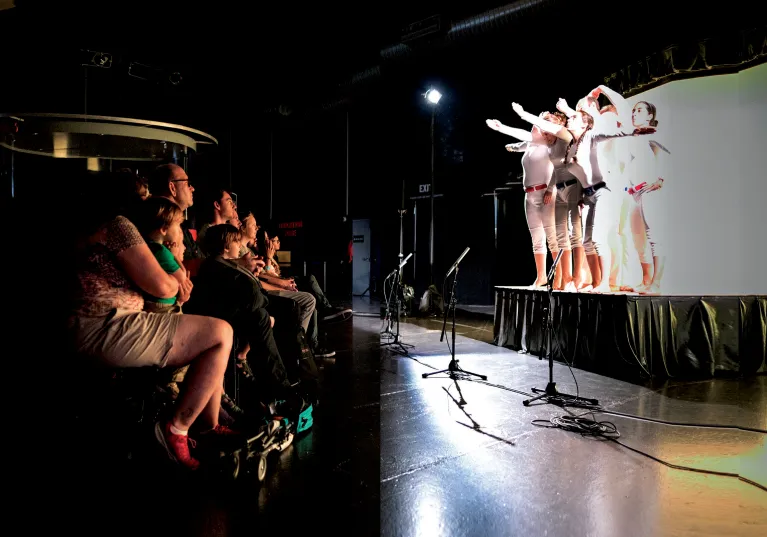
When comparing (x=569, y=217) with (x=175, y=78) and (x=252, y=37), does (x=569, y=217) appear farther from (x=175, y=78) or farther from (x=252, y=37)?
(x=175, y=78)

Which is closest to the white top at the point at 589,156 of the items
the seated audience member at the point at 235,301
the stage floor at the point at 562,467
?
the stage floor at the point at 562,467

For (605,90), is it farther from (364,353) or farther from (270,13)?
(270,13)

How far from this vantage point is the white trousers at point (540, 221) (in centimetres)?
471

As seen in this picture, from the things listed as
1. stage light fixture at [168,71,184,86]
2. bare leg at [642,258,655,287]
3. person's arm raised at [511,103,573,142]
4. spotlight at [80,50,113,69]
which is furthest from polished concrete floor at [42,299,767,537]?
stage light fixture at [168,71,184,86]

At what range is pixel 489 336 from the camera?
604 centimetres

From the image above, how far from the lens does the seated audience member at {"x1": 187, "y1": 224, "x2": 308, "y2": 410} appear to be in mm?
2432

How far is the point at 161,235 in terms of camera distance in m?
1.86

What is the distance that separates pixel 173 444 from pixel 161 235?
854mm

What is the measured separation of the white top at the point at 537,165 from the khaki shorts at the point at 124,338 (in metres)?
4.15

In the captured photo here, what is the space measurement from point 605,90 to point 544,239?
165cm

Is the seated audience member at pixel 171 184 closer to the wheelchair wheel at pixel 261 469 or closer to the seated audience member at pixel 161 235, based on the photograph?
the seated audience member at pixel 161 235

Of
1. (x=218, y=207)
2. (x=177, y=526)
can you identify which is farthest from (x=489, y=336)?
(x=177, y=526)

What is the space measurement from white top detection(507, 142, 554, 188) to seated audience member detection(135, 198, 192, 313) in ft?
12.7

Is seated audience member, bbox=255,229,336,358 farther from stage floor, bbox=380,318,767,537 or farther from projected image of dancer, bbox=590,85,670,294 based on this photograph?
projected image of dancer, bbox=590,85,670,294
